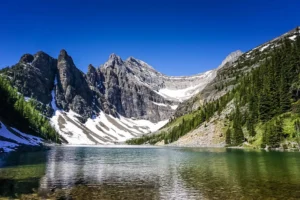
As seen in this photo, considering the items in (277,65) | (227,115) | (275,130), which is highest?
(277,65)

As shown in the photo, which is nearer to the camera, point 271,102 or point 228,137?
point 271,102

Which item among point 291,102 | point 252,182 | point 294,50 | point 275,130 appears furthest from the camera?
point 294,50

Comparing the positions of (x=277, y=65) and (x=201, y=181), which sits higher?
(x=277, y=65)

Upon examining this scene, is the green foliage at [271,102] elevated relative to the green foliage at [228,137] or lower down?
elevated

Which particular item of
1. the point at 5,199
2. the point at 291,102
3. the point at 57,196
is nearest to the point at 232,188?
the point at 57,196

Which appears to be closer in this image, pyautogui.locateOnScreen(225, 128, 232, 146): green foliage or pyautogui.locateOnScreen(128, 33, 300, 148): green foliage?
pyautogui.locateOnScreen(128, 33, 300, 148): green foliage

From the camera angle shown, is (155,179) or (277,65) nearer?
(155,179)

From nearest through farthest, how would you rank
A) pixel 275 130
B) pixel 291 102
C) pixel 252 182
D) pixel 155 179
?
pixel 252 182 < pixel 155 179 < pixel 275 130 < pixel 291 102

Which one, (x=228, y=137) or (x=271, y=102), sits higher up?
(x=271, y=102)

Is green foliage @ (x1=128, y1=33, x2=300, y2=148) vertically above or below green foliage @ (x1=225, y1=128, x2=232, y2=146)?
above

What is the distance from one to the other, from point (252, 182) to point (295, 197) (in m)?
9.12

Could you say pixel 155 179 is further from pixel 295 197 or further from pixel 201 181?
pixel 295 197

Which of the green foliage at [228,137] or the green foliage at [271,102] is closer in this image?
the green foliage at [271,102]

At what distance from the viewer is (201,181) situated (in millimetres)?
37906
